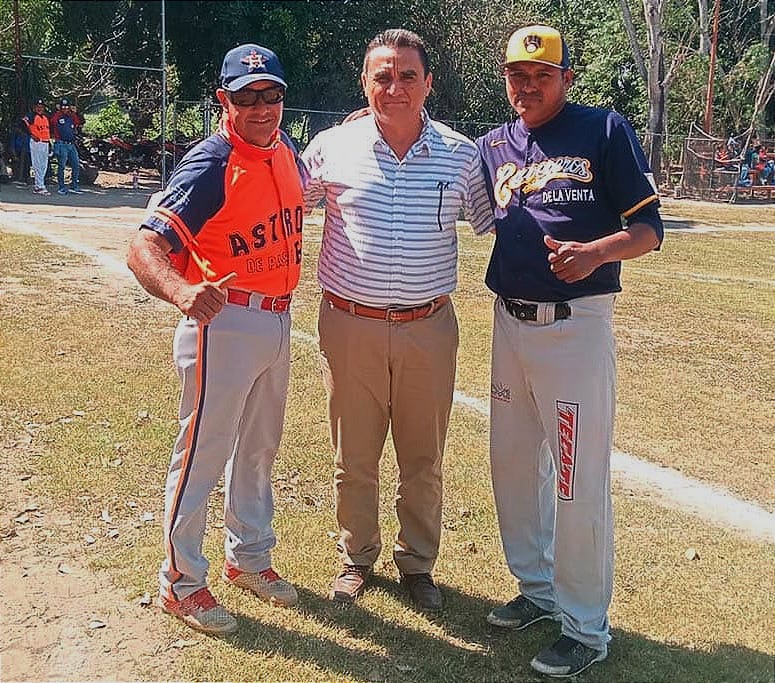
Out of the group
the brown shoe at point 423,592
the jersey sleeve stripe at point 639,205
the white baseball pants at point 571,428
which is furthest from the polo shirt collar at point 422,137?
the brown shoe at point 423,592

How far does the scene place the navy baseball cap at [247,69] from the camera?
3.26 metres

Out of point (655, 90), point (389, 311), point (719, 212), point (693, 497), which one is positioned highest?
point (655, 90)

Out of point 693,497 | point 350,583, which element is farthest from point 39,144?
point 350,583

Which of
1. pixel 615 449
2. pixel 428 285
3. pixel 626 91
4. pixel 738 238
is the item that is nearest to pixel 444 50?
pixel 626 91

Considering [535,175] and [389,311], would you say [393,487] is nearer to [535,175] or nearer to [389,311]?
[389,311]

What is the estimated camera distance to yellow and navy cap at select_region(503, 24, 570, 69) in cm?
316

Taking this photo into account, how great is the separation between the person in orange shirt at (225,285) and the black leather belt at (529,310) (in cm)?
86

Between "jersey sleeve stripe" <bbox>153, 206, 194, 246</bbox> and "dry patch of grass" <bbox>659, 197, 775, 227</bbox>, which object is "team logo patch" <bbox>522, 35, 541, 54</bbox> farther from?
"dry patch of grass" <bbox>659, 197, 775, 227</bbox>

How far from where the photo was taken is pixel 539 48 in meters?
3.16

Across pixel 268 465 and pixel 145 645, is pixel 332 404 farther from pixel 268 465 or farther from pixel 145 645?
pixel 145 645

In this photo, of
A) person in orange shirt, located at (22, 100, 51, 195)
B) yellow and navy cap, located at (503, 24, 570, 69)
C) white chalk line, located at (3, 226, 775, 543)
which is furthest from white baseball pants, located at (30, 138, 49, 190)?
yellow and navy cap, located at (503, 24, 570, 69)

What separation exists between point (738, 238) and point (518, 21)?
17088mm

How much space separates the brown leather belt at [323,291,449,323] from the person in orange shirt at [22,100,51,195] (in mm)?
16907

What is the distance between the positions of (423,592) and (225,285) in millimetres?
1614
